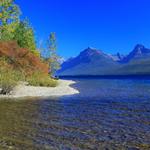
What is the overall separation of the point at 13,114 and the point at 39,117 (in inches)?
96.2

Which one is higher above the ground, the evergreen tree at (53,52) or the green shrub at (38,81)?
the evergreen tree at (53,52)

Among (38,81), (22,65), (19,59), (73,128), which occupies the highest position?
(19,59)

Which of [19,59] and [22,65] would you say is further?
[19,59]

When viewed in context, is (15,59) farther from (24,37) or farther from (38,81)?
(24,37)

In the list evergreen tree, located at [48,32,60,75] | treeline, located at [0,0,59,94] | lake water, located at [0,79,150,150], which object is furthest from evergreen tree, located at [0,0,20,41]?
evergreen tree, located at [48,32,60,75]

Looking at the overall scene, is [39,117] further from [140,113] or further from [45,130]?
[140,113]

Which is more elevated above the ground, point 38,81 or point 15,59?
point 15,59

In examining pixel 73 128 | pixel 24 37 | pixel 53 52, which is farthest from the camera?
pixel 53 52

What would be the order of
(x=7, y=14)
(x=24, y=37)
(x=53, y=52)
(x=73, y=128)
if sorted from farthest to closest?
(x=53, y=52) → (x=24, y=37) → (x=7, y=14) → (x=73, y=128)

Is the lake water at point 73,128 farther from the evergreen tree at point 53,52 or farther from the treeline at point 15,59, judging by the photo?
the evergreen tree at point 53,52

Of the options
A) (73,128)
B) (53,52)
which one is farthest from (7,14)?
(53,52)

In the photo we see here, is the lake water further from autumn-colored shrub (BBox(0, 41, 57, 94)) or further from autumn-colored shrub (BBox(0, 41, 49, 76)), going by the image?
autumn-colored shrub (BBox(0, 41, 49, 76))

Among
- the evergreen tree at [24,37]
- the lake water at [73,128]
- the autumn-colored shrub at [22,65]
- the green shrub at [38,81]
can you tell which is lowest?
the lake water at [73,128]

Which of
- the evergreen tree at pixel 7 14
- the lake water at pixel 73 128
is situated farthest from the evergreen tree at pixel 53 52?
the lake water at pixel 73 128
